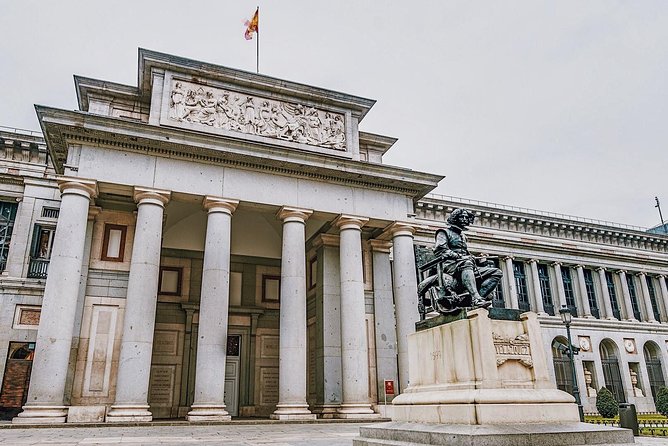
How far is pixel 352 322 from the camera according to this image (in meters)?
22.8

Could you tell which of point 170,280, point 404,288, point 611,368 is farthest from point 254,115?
point 611,368

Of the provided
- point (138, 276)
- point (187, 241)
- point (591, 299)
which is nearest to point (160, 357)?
point (187, 241)

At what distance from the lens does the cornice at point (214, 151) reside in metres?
20.4

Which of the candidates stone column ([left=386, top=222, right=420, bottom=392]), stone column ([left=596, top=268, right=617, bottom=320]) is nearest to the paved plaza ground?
stone column ([left=386, top=222, right=420, bottom=392])

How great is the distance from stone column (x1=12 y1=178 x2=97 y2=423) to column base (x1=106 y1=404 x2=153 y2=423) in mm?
1672

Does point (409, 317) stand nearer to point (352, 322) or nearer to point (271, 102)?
point (352, 322)

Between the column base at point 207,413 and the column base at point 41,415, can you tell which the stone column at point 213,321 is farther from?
the column base at point 41,415

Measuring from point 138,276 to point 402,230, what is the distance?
40.9 ft

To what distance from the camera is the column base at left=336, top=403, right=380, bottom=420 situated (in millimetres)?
21530

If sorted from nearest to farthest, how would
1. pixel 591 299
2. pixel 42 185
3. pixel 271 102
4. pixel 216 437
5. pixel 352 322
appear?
Answer: 1. pixel 216 437
2. pixel 352 322
3. pixel 271 102
4. pixel 42 185
5. pixel 591 299

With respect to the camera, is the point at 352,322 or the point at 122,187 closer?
the point at 122,187

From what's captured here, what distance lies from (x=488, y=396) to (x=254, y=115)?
19.0m

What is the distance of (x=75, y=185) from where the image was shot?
2008cm

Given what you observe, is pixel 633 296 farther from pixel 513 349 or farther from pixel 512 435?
pixel 512 435
